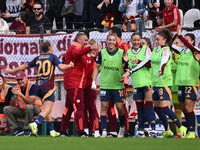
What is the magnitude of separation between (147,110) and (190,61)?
129 cm

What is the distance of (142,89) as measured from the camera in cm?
1270

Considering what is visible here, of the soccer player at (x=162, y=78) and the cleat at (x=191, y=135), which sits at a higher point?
the soccer player at (x=162, y=78)

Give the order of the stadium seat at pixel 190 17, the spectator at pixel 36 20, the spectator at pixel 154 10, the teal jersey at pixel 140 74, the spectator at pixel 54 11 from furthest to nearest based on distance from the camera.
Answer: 1. the spectator at pixel 54 11
2. the stadium seat at pixel 190 17
3. the spectator at pixel 154 10
4. the spectator at pixel 36 20
5. the teal jersey at pixel 140 74

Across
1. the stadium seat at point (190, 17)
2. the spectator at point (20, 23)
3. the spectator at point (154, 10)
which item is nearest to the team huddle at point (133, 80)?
the spectator at point (154, 10)

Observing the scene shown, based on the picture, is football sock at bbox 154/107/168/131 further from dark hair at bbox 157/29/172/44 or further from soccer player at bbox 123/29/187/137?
dark hair at bbox 157/29/172/44

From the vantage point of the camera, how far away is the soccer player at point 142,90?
41.3 ft

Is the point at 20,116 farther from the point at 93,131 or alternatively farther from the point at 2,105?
the point at 93,131

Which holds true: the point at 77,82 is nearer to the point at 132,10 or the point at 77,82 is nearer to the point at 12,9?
the point at 132,10

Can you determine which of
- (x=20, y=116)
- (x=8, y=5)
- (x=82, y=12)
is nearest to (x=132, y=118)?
(x=20, y=116)

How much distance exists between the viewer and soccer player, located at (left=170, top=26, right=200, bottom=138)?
12.4m

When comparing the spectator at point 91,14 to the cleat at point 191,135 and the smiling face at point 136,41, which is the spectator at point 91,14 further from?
the cleat at point 191,135

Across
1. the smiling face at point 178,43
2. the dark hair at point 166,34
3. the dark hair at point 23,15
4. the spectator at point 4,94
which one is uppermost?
the dark hair at point 23,15

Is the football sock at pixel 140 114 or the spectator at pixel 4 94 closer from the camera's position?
the football sock at pixel 140 114

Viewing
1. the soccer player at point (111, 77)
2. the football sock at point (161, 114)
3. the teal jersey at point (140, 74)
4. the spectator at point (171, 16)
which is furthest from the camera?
the spectator at point (171, 16)
